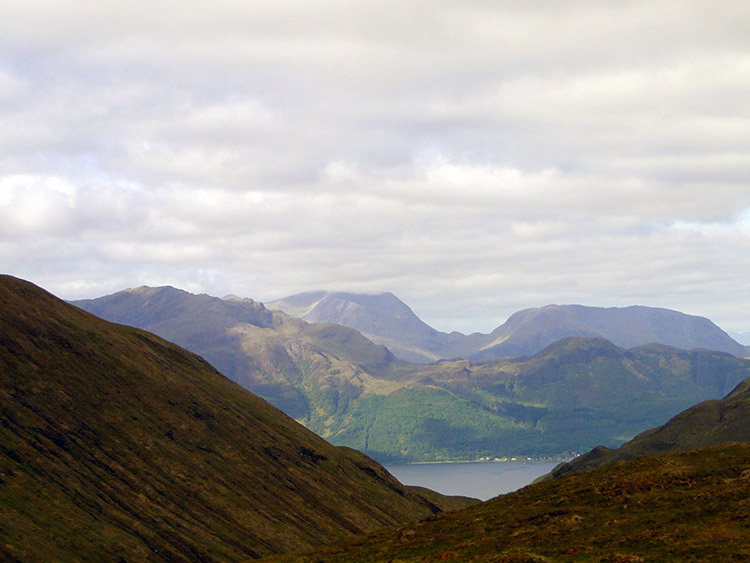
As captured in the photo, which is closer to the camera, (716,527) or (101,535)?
(716,527)

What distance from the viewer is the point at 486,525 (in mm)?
100688

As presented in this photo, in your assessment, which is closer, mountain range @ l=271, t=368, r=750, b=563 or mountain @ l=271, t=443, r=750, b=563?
mountain @ l=271, t=443, r=750, b=563

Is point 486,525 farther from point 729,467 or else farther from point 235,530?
point 235,530

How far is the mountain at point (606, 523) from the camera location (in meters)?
73.1

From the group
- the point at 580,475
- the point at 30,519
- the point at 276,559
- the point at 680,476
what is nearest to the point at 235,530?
the point at 30,519

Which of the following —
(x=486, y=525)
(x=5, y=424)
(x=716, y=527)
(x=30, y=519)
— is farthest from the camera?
(x=5, y=424)

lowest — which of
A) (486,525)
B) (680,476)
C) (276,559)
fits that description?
(276,559)

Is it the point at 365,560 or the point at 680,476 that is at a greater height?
the point at 680,476

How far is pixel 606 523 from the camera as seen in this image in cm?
8544

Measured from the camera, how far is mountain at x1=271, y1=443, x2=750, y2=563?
73125mm

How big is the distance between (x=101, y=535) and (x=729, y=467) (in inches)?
4690

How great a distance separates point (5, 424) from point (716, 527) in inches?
6324

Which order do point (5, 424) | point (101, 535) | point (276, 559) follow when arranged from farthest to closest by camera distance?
1. point (5, 424)
2. point (101, 535)
3. point (276, 559)

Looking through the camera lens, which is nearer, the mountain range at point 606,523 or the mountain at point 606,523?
the mountain at point 606,523
